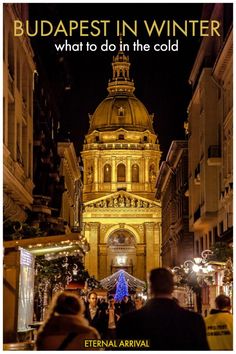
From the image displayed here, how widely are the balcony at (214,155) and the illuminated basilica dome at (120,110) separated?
123 meters

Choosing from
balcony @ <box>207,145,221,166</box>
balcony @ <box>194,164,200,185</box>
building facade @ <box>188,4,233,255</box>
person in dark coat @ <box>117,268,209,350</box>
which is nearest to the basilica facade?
balcony @ <box>194,164,200,185</box>

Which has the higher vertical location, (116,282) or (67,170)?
(67,170)

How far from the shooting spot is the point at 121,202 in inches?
6093

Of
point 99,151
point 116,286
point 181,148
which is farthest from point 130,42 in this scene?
point 99,151

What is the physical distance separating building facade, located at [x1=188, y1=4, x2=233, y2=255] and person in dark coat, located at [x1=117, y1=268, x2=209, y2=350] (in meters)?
25.7

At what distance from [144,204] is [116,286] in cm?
4035

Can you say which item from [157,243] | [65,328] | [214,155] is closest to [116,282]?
[157,243]

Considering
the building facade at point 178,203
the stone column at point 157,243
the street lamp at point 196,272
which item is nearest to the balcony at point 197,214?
the street lamp at point 196,272

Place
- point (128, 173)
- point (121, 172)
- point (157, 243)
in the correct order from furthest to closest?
point (121, 172)
point (128, 173)
point (157, 243)

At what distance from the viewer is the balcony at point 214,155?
138 ft

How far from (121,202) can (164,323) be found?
14624cm

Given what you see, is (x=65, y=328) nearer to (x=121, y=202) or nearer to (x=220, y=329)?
(x=220, y=329)

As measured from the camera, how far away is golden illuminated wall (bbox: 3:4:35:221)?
3134 cm

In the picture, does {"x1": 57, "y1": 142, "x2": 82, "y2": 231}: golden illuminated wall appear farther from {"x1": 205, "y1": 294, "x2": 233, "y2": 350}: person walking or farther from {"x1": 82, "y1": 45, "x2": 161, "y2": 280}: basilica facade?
{"x1": 205, "y1": 294, "x2": 233, "y2": 350}: person walking
